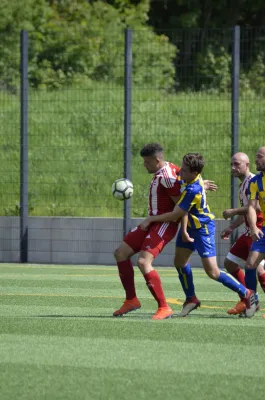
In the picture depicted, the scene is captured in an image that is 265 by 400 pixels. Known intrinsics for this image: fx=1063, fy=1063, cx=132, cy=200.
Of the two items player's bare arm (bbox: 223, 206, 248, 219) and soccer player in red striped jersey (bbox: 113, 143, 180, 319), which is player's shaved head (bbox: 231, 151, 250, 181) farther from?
soccer player in red striped jersey (bbox: 113, 143, 180, 319)

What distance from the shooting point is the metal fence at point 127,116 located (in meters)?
20.3

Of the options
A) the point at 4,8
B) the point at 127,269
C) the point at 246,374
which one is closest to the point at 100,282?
the point at 127,269

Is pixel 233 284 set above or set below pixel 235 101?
below

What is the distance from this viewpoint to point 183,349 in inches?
334

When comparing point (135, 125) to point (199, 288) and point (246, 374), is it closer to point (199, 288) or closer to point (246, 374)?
point (199, 288)

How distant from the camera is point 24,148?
20844 mm

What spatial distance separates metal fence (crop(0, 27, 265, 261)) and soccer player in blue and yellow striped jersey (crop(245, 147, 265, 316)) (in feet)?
27.8

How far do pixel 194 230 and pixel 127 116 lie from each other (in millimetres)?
9428

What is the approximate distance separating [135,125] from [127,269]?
10.6 metres

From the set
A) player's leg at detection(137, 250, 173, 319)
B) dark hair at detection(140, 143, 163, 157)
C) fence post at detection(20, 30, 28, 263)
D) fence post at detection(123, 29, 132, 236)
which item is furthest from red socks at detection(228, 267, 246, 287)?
fence post at detection(20, 30, 28, 263)

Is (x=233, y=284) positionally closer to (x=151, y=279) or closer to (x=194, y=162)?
(x=151, y=279)

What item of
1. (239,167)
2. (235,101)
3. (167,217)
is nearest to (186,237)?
(167,217)

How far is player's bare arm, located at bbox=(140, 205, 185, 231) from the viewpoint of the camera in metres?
10.8

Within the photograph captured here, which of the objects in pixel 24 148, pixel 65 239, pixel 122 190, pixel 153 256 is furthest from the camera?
pixel 24 148
